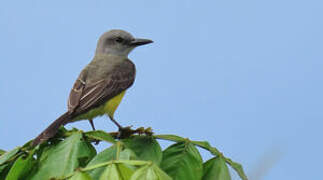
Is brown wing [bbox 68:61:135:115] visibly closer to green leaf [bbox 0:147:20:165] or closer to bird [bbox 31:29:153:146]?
bird [bbox 31:29:153:146]

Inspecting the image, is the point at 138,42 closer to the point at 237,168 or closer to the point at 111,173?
the point at 237,168

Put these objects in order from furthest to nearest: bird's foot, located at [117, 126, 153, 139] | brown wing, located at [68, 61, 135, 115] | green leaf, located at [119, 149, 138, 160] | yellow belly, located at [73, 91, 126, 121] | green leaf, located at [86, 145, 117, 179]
Answer: yellow belly, located at [73, 91, 126, 121] < brown wing, located at [68, 61, 135, 115] < bird's foot, located at [117, 126, 153, 139] < green leaf, located at [86, 145, 117, 179] < green leaf, located at [119, 149, 138, 160]

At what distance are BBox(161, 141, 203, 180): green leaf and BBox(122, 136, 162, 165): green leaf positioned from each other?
6cm

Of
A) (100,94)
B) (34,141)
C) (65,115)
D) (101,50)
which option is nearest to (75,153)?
(34,141)

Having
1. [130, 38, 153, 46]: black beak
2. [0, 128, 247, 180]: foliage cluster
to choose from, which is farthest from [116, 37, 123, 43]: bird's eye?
[0, 128, 247, 180]: foliage cluster

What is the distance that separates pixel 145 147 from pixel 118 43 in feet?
11.0

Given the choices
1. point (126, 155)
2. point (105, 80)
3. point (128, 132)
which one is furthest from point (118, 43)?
point (126, 155)

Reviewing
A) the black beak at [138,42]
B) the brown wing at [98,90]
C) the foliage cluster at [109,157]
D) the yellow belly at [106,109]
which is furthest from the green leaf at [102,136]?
the black beak at [138,42]

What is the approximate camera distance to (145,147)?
210 cm

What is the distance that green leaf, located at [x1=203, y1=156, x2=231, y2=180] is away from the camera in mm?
2046

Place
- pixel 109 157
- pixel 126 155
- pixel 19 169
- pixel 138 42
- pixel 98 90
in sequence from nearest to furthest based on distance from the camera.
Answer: pixel 126 155 < pixel 109 157 < pixel 19 169 < pixel 98 90 < pixel 138 42

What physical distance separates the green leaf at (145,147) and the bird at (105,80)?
1157 mm

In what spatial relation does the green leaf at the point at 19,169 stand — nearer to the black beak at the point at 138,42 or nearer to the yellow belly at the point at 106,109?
the yellow belly at the point at 106,109

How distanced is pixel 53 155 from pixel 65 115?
1415 mm
